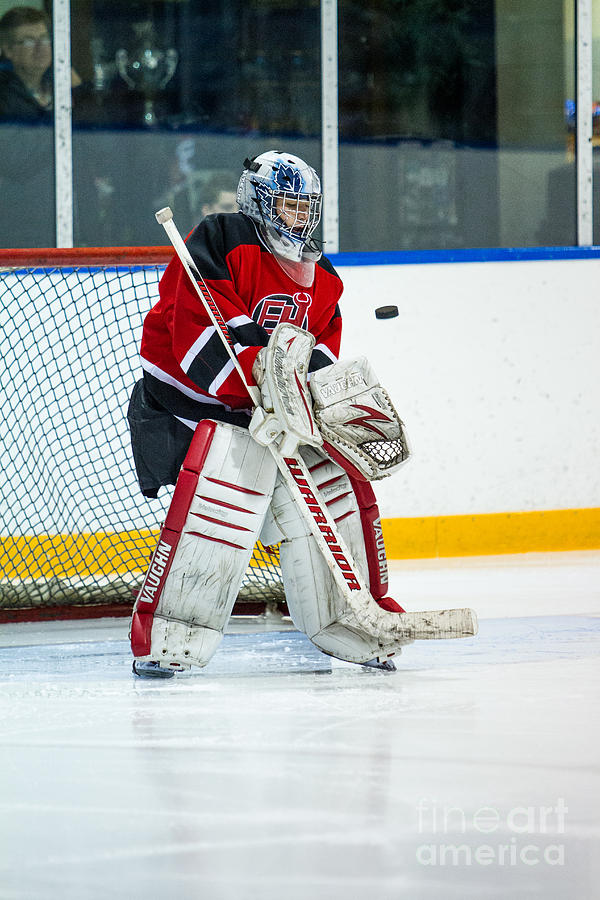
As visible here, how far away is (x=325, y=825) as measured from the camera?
4.32ft

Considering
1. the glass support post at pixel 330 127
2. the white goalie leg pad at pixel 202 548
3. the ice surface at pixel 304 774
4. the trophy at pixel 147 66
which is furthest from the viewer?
the glass support post at pixel 330 127

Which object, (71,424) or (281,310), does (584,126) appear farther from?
(281,310)

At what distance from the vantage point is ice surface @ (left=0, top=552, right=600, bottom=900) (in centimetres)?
118

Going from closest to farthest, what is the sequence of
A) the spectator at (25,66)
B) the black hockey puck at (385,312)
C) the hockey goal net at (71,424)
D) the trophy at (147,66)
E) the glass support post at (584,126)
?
the black hockey puck at (385,312)
the hockey goal net at (71,424)
the spectator at (25,66)
the trophy at (147,66)
the glass support post at (584,126)

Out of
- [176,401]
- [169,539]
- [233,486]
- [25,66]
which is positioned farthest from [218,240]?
[25,66]

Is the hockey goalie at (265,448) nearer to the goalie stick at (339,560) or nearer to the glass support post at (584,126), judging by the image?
the goalie stick at (339,560)

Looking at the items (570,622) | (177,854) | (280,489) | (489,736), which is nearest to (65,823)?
(177,854)

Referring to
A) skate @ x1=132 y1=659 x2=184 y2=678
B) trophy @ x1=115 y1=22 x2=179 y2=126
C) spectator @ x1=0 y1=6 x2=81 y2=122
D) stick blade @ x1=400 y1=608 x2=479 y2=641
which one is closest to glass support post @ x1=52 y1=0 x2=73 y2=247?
spectator @ x1=0 y1=6 x2=81 y2=122

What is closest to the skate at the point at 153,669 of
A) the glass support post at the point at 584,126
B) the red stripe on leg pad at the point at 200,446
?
the red stripe on leg pad at the point at 200,446

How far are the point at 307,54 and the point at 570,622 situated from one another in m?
2.23

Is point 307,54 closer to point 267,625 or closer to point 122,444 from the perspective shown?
point 122,444

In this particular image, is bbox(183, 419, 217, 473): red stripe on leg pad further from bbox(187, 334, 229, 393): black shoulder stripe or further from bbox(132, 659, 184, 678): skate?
bbox(132, 659, 184, 678): skate

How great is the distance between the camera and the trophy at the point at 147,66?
380cm

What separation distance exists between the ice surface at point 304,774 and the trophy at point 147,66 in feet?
6.77
